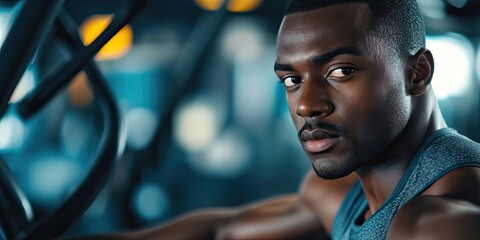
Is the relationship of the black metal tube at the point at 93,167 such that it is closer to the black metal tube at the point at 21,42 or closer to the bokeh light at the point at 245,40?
the black metal tube at the point at 21,42

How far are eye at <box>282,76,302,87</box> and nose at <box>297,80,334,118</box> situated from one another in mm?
40

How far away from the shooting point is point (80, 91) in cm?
570

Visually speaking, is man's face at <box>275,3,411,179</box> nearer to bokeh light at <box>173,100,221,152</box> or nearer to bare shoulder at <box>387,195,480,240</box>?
bare shoulder at <box>387,195,480,240</box>

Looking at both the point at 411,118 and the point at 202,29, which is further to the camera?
the point at 202,29

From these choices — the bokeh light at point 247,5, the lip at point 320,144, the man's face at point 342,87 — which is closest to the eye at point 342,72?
the man's face at point 342,87

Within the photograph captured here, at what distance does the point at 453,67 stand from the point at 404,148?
4559 millimetres

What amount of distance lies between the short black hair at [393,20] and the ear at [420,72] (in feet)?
0.05

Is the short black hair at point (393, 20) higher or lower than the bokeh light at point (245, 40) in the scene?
higher

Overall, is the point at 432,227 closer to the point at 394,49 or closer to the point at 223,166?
the point at 394,49

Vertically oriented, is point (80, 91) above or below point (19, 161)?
above

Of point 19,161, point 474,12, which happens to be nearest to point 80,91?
point 19,161

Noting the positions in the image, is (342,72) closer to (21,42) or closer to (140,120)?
(21,42)

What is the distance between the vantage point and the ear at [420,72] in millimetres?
1197

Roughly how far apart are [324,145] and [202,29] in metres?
2.94
